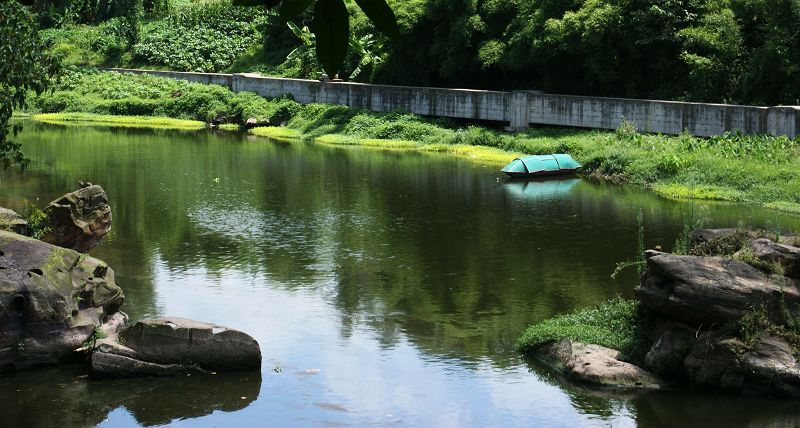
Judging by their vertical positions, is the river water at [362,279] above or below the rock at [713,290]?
below

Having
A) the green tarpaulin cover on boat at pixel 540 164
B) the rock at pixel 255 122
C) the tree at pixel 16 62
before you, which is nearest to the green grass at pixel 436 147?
the green tarpaulin cover on boat at pixel 540 164

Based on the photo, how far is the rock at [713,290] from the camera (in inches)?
517

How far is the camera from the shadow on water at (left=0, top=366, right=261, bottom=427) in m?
12.9

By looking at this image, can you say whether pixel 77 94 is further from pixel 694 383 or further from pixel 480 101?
pixel 694 383

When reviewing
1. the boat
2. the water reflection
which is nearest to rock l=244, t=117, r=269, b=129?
the boat

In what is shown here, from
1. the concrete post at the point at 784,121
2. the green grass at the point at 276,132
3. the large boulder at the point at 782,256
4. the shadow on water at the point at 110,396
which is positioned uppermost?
the concrete post at the point at 784,121

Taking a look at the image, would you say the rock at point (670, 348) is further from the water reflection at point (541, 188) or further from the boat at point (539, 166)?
the boat at point (539, 166)

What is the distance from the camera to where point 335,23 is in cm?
301

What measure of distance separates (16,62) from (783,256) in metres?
9.95

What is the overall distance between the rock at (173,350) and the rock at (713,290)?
5.39 metres

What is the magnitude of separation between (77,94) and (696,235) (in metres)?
39.8

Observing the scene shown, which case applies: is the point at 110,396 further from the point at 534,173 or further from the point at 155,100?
the point at 155,100

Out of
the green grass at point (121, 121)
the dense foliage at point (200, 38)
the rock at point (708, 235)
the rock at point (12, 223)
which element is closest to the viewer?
the rock at point (708, 235)

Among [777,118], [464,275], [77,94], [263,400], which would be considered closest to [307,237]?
[464,275]
